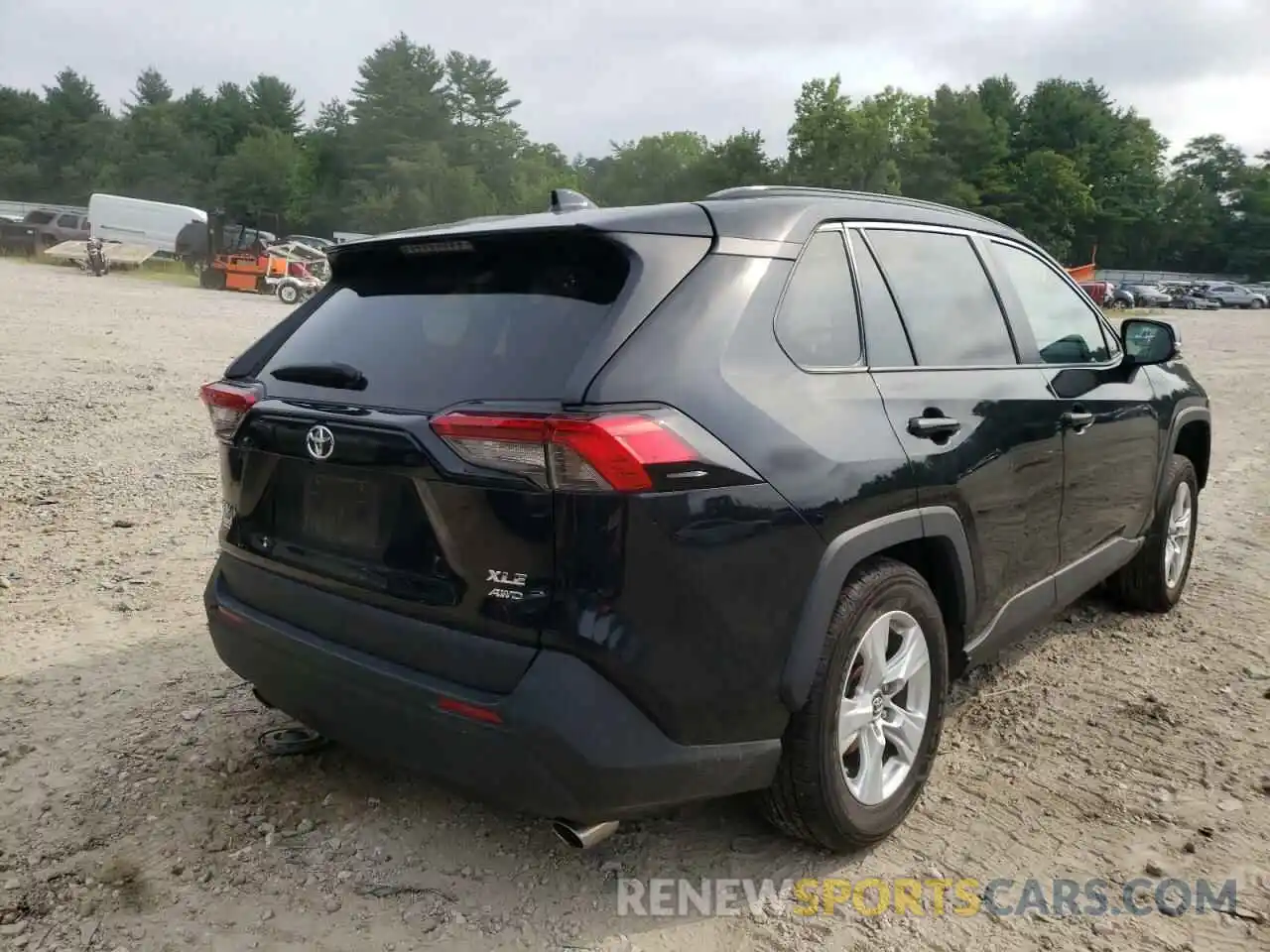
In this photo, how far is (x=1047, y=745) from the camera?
3379 mm

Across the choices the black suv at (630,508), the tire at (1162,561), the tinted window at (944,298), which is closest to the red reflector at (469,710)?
the black suv at (630,508)

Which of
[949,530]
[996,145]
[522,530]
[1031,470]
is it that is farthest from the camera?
[996,145]

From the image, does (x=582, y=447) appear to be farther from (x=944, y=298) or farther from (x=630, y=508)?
(x=944, y=298)

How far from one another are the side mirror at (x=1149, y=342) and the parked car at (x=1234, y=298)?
62.4 metres

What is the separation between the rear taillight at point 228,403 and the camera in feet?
8.98

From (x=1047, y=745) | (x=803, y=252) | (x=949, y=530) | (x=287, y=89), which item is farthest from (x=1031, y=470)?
(x=287, y=89)

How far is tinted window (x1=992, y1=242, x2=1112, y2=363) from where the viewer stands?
367 cm

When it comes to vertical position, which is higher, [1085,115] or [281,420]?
[1085,115]

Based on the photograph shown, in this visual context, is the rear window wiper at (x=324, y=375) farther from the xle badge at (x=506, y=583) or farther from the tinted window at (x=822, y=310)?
the tinted window at (x=822, y=310)

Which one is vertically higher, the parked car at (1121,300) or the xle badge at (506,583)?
the parked car at (1121,300)

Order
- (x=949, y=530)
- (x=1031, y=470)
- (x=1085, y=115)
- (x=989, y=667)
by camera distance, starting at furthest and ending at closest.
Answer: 1. (x=1085, y=115)
2. (x=989, y=667)
3. (x=1031, y=470)
4. (x=949, y=530)

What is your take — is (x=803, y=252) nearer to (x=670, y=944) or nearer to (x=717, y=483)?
(x=717, y=483)

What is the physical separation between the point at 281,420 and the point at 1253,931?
9.27 ft

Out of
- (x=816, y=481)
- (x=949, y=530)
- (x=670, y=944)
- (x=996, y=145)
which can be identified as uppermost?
(x=996, y=145)
